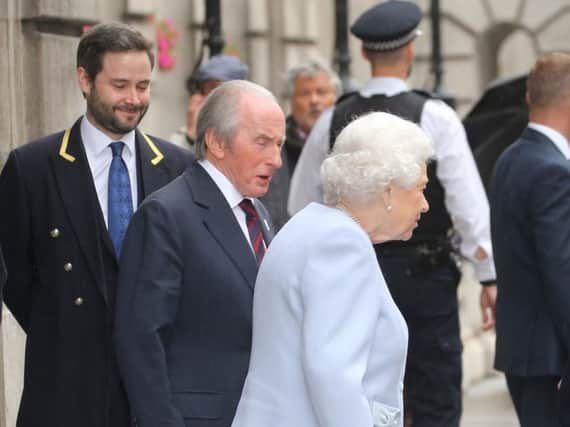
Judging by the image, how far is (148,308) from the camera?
4.33 meters

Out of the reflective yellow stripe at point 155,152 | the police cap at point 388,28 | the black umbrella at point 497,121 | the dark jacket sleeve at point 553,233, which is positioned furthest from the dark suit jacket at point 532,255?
the black umbrella at point 497,121

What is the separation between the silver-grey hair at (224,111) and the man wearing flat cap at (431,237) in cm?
210

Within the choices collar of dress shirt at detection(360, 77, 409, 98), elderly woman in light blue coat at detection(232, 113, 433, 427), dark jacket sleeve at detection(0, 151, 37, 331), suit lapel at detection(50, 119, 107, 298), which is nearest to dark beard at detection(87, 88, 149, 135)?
suit lapel at detection(50, 119, 107, 298)

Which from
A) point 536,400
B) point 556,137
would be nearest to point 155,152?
point 556,137

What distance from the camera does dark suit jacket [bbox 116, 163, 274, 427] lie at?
4320 millimetres

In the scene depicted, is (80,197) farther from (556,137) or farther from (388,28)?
(388,28)

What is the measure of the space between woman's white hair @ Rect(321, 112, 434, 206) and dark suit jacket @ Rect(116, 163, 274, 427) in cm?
43

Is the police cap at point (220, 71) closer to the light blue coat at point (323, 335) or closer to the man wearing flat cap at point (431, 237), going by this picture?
the man wearing flat cap at point (431, 237)

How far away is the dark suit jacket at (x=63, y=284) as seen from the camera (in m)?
4.86

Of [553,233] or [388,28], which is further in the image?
[388,28]

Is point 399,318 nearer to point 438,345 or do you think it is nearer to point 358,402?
point 358,402

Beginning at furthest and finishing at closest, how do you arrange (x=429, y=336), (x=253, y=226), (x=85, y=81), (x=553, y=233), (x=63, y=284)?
(x=429, y=336), (x=553, y=233), (x=85, y=81), (x=63, y=284), (x=253, y=226)

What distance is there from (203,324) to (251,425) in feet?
1.46

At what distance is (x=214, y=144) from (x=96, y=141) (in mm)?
544
